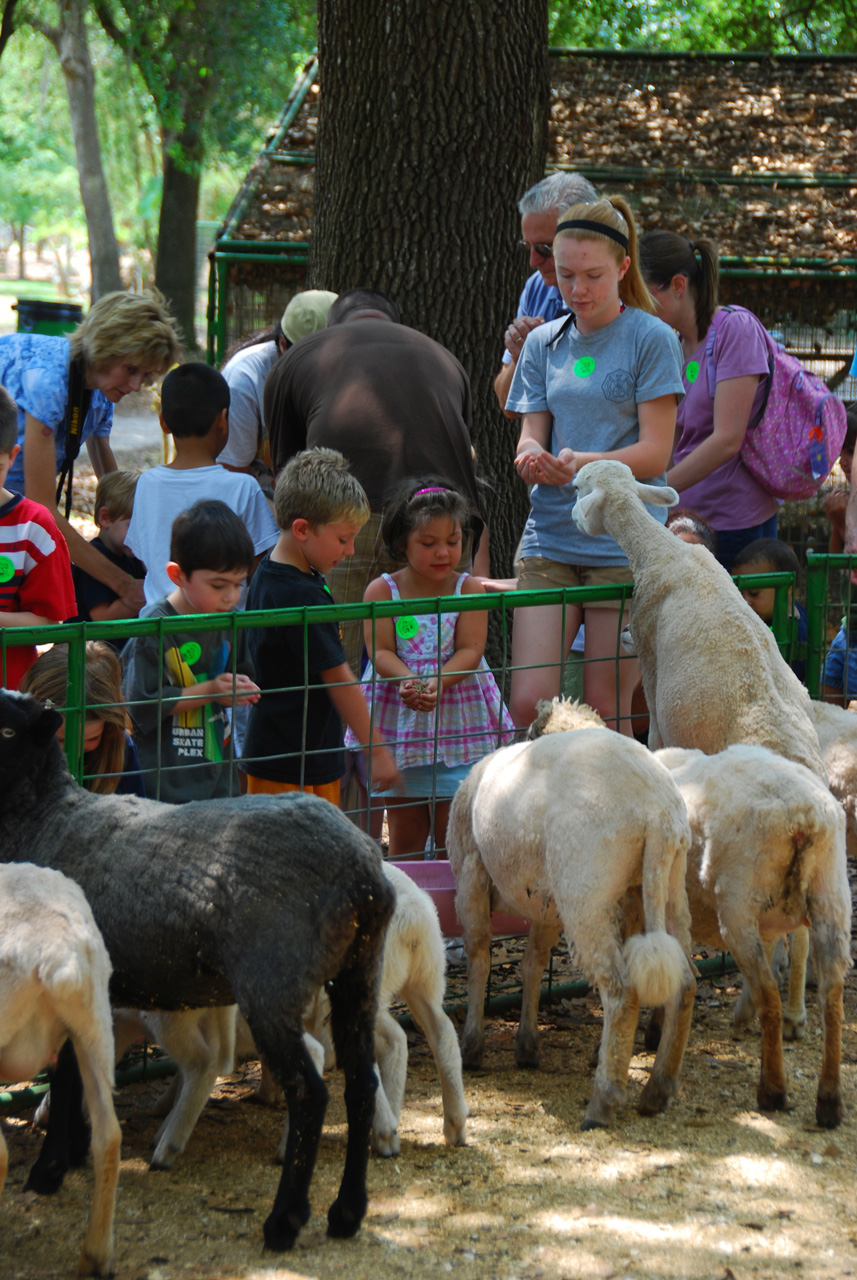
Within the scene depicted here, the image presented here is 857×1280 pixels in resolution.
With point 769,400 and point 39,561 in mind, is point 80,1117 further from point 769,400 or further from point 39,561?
point 769,400

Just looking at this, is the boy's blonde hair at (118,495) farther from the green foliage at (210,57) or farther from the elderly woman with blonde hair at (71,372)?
the green foliage at (210,57)

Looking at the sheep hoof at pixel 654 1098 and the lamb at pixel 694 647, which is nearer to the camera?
the sheep hoof at pixel 654 1098

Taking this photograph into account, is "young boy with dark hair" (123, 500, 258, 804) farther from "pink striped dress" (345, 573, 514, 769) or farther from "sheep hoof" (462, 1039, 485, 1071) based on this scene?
"sheep hoof" (462, 1039, 485, 1071)

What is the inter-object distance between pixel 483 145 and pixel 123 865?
5.11 m

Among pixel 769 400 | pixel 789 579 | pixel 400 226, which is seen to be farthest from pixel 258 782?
pixel 400 226

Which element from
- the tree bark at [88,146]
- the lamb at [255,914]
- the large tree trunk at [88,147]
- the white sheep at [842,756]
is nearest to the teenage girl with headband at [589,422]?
the white sheep at [842,756]

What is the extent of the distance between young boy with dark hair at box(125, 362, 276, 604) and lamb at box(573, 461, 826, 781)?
1.45 m

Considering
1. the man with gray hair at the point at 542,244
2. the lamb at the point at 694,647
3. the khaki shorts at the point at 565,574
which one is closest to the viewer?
the lamb at the point at 694,647

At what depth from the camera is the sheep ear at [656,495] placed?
421 cm

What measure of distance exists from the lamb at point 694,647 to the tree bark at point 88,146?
21.7 m

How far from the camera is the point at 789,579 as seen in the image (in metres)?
4.62

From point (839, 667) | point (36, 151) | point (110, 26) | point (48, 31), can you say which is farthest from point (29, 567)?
point (36, 151)

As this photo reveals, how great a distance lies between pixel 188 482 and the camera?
16.1 ft

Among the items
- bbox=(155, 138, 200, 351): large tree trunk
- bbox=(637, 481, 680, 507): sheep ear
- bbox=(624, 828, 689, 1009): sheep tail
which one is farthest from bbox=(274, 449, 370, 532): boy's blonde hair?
bbox=(155, 138, 200, 351): large tree trunk
